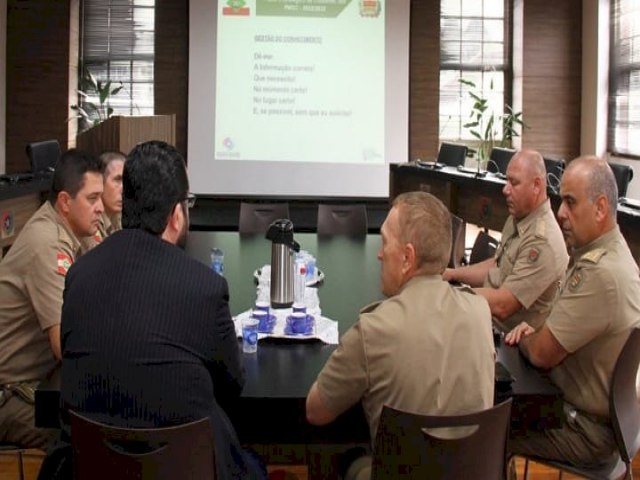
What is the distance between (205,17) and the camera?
7938mm

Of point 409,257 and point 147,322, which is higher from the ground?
point 409,257

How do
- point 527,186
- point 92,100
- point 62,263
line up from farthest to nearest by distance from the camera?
point 92,100 < point 527,186 < point 62,263

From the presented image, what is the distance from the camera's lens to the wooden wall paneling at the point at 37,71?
815 cm

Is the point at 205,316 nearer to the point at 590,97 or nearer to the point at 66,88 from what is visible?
the point at 66,88

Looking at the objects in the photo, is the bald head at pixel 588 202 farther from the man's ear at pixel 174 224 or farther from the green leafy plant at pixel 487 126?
the green leafy plant at pixel 487 126

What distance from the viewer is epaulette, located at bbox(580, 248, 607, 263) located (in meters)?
2.22

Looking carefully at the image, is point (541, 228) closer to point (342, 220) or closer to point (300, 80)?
point (342, 220)

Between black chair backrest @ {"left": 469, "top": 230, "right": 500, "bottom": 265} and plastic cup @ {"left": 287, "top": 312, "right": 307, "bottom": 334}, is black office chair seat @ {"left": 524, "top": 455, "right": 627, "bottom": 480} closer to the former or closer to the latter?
plastic cup @ {"left": 287, "top": 312, "right": 307, "bottom": 334}

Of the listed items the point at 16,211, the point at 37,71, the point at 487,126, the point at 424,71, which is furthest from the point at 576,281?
the point at 37,71

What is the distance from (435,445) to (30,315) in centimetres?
138

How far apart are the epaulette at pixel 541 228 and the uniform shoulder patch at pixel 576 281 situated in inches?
32.0

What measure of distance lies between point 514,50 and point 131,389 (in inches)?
320

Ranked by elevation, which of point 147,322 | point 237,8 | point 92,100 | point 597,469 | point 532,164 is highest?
point 237,8

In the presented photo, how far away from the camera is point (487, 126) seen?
8586 mm
